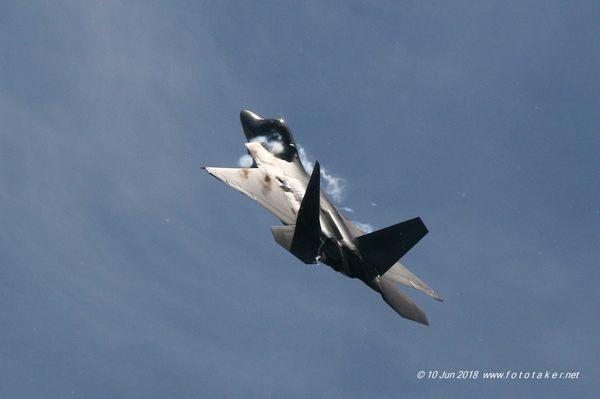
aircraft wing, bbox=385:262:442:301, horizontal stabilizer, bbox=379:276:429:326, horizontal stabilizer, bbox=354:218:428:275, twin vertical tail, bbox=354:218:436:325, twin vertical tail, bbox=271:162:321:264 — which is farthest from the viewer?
aircraft wing, bbox=385:262:442:301

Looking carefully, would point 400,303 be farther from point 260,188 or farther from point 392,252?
point 260,188

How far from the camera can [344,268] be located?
4906 centimetres

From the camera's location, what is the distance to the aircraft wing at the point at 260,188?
54438 millimetres

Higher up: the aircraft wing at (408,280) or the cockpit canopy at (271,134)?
the cockpit canopy at (271,134)

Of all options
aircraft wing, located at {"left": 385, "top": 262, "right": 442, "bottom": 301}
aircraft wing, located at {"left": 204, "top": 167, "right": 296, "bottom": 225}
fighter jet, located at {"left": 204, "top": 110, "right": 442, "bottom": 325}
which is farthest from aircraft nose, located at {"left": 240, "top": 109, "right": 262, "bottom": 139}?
aircraft wing, located at {"left": 385, "top": 262, "right": 442, "bottom": 301}

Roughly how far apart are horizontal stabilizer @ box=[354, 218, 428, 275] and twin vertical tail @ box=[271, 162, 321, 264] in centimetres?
345

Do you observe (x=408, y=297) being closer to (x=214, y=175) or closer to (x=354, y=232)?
(x=354, y=232)

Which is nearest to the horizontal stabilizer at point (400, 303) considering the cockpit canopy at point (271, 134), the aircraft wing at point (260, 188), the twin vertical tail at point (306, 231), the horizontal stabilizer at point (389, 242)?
the horizontal stabilizer at point (389, 242)

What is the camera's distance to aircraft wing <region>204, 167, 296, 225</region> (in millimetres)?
54438

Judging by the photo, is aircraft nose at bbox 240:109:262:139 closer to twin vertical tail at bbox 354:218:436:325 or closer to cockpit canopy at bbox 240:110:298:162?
cockpit canopy at bbox 240:110:298:162

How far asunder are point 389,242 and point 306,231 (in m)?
5.70

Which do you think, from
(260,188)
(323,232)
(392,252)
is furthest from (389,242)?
(260,188)

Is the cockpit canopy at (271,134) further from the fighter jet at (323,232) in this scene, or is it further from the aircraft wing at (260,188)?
the aircraft wing at (260,188)

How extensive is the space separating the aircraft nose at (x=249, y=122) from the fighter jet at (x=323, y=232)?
174 inches
